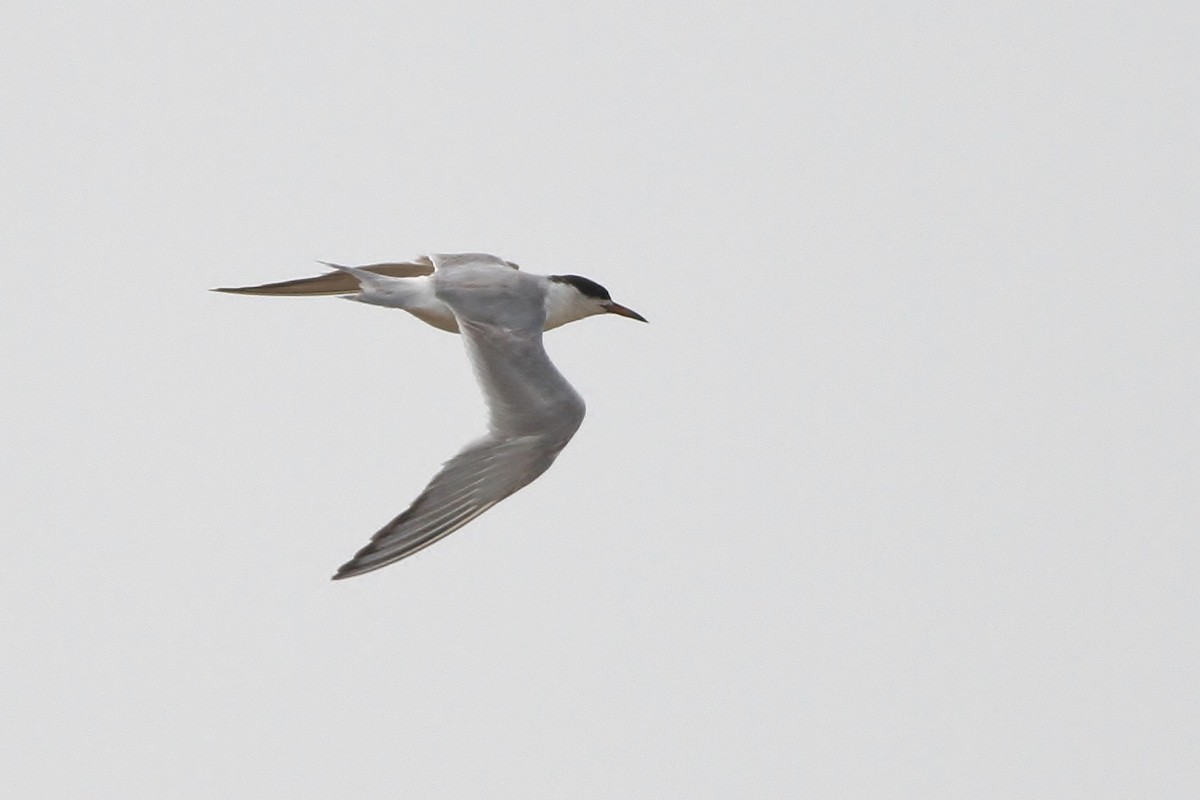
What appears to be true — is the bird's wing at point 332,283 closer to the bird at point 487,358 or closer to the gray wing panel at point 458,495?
the bird at point 487,358

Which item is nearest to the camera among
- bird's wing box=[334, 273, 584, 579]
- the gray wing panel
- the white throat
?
the gray wing panel

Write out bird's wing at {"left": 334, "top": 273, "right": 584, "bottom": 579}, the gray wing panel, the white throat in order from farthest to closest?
1. the white throat
2. bird's wing at {"left": 334, "top": 273, "right": 584, "bottom": 579}
3. the gray wing panel

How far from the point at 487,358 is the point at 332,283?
1606 millimetres

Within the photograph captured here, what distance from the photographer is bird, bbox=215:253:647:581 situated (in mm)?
8930

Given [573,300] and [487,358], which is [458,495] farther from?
[573,300]

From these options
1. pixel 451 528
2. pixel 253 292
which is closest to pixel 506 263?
pixel 253 292

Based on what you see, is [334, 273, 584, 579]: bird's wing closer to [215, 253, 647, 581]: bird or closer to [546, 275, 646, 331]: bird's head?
[215, 253, 647, 581]: bird

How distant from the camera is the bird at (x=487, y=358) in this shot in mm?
8930

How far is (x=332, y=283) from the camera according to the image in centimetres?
1088

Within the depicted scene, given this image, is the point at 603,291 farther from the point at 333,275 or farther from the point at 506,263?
the point at 333,275

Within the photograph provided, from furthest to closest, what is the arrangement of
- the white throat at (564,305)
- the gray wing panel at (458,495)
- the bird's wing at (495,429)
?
the white throat at (564,305), the bird's wing at (495,429), the gray wing panel at (458,495)

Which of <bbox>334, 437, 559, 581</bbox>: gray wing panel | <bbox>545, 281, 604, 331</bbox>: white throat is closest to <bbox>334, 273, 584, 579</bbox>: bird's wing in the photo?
<bbox>334, 437, 559, 581</bbox>: gray wing panel

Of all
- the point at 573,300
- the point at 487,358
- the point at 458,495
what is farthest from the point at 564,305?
the point at 458,495

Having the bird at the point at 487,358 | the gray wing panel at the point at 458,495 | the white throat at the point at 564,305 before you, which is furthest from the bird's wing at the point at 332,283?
the gray wing panel at the point at 458,495
